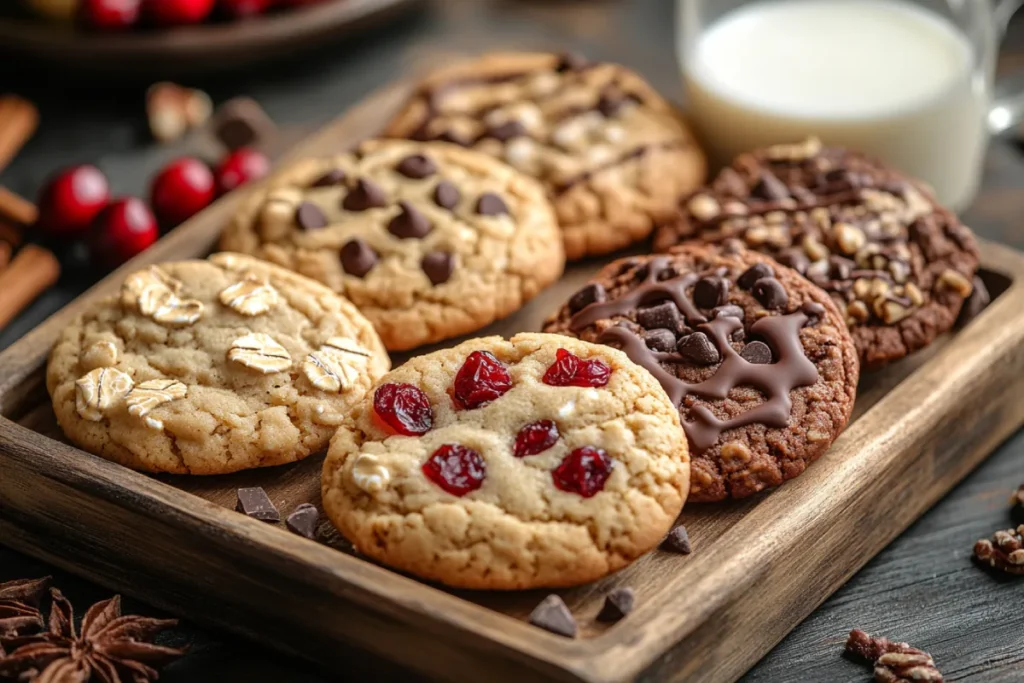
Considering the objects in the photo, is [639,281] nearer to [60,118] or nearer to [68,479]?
[68,479]

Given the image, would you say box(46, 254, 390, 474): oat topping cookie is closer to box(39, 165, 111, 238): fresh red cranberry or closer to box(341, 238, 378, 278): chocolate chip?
box(341, 238, 378, 278): chocolate chip

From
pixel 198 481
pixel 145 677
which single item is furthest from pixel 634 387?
pixel 145 677

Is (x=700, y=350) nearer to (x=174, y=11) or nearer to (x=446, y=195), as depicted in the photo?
(x=446, y=195)

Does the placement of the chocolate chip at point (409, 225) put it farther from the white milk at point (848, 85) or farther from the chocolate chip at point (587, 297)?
the white milk at point (848, 85)

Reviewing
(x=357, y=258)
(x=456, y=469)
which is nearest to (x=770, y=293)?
(x=456, y=469)

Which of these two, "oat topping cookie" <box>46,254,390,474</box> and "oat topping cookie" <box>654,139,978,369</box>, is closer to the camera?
"oat topping cookie" <box>46,254,390,474</box>

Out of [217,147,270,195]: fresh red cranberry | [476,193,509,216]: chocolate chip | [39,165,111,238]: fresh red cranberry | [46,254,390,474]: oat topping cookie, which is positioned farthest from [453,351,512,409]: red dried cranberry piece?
[39,165,111,238]: fresh red cranberry

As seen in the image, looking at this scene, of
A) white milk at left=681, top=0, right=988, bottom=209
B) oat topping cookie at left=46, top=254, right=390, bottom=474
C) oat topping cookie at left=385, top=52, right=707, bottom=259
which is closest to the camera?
oat topping cookie at left=46, top=254, right=390, bottom=474
